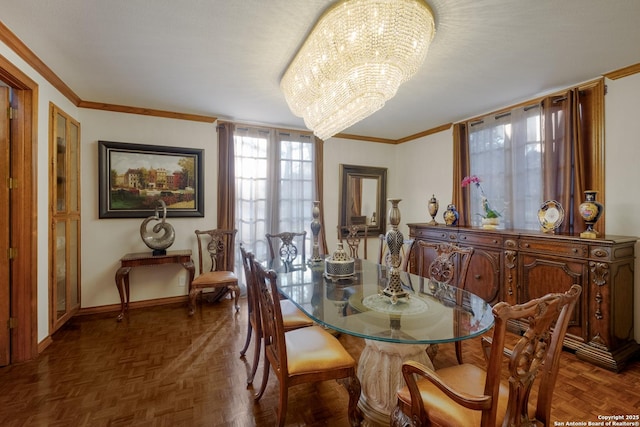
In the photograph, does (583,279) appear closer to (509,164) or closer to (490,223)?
(490,223)

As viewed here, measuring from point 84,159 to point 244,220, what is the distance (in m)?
1.94

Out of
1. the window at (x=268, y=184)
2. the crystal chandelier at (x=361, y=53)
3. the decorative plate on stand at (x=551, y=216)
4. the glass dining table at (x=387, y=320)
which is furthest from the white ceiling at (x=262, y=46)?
the glass dining table at (x=387, y=320)

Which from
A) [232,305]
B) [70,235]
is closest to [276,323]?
[232,305]

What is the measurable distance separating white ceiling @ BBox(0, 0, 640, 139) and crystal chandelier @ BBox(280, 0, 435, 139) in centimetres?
15

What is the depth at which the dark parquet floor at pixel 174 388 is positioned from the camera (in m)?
1.74

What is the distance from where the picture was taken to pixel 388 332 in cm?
139

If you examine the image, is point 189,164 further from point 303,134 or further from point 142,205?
point 303,134

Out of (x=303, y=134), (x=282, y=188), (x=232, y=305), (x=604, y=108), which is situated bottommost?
(x=232, y=305)

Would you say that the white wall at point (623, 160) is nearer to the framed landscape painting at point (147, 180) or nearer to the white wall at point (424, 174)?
the white wall at point (424, 174)

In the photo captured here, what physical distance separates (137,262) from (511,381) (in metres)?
3.50

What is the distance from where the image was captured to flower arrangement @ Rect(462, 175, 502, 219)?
3262 millimetres

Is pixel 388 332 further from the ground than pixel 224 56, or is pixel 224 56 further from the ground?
pixel 224 56

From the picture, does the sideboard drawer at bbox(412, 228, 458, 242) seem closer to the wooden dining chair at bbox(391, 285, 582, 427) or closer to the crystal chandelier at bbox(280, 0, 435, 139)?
the crystal chandelier at bbox(280, 0, 435, 139)

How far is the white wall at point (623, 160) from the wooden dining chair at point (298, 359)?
2643 millimetres
